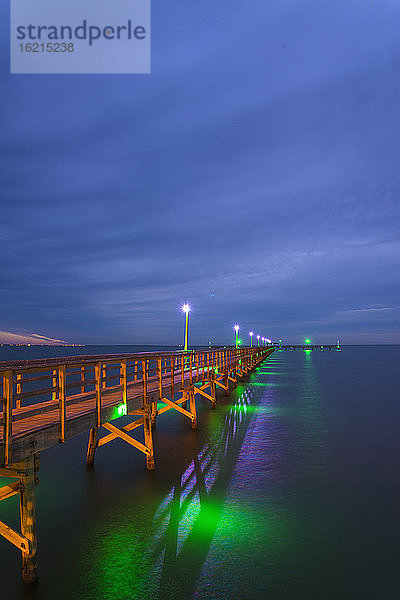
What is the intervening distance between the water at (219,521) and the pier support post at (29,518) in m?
0.26

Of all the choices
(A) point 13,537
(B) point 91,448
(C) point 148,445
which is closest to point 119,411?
(C) point 148,445

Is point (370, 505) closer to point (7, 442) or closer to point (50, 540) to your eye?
point (50, 540)

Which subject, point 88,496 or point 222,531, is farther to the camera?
point 88,496

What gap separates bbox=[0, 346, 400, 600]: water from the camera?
24.3 ft

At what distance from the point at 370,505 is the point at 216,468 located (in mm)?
4903

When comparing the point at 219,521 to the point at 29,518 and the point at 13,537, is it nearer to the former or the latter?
the point at 29,518

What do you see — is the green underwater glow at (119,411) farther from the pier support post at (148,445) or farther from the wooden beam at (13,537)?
the wooden beam at (13,537)

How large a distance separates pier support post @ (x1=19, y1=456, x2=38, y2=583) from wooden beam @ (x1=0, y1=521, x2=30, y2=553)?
59mm

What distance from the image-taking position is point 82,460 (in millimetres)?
15484

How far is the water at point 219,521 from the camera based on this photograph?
741cm

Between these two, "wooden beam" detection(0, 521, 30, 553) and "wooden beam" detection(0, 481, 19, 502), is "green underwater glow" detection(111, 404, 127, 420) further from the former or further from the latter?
"wooden beam" detection(0, 521, 30, 553)

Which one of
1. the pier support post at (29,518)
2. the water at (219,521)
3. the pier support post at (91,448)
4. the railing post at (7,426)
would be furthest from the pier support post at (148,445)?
the railing post at (7,426)

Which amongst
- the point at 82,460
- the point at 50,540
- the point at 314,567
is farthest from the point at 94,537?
the point at 82,460

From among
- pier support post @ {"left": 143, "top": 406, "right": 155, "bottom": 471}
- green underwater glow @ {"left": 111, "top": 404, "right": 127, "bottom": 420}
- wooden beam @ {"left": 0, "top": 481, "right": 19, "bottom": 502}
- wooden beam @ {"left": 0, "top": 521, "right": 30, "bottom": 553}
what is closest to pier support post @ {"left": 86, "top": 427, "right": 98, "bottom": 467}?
pier support post @ {"left": 143, "top": 406, "right": 155, "bottom": 471}
